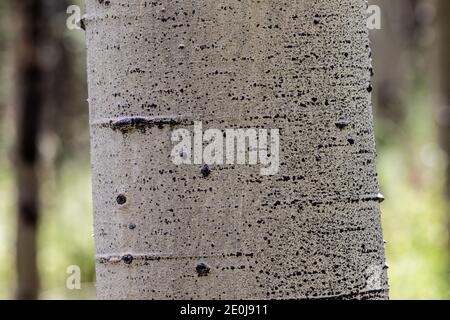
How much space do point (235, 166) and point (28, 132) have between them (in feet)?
17.6

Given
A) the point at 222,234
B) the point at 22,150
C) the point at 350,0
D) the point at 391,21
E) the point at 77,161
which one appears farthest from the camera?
the point at 77,161

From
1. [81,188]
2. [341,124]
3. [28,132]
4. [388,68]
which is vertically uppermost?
[388,68]

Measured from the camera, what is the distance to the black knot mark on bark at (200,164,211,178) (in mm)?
1794

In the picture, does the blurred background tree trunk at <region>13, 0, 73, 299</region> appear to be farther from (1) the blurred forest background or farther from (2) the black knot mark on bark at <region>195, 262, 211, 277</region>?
(2) the black knot mark on bark at <region>195, 262, 211, 277</region>

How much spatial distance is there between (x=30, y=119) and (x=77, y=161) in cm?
1204

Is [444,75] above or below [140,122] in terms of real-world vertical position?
above

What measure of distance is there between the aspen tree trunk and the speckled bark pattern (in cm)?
519

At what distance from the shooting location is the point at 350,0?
1.95 m

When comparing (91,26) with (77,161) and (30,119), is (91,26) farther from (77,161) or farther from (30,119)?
(77,161)

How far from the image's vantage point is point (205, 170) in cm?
179

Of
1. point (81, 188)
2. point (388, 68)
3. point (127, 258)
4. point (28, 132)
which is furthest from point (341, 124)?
point (388, 68)
